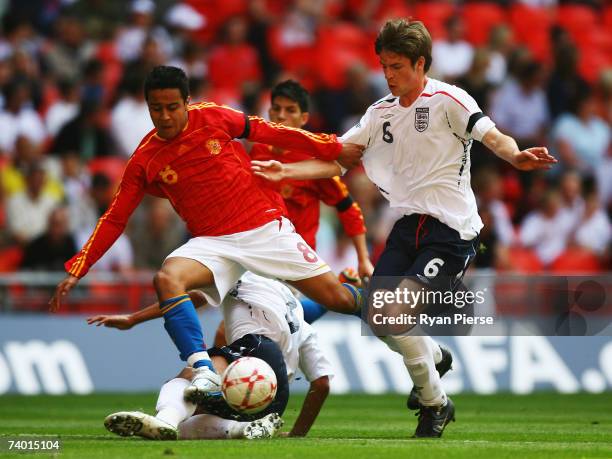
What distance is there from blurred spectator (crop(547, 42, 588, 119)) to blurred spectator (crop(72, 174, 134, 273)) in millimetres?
6737

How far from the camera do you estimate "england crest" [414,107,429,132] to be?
9.34 m

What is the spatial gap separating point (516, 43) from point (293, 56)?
3.55 metres

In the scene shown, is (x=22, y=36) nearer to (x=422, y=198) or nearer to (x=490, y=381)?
(x=490, y=381)

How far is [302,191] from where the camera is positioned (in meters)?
11.2

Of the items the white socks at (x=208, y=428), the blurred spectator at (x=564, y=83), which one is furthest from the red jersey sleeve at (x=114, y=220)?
the blurred spectator at (x=564, y=83)

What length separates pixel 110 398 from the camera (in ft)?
46.9

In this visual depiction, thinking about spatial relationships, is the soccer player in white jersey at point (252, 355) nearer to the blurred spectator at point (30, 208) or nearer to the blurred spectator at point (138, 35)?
the blurred spectator at point (30, 208)

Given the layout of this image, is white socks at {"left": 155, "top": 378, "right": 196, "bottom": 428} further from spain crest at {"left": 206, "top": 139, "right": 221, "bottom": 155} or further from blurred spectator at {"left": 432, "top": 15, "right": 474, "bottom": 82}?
blurred spectator at {"left": 432, "top": 15, "right": 474, "bottom": 82}

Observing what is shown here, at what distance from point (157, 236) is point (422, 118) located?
24.3 feet

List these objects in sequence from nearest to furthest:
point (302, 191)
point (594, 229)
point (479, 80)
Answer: point (302, 191), point (594, 229), point (479, 80)

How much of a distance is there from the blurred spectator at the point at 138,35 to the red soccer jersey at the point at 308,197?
774 cm

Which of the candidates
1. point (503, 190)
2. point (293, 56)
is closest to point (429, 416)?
point (503, 190)

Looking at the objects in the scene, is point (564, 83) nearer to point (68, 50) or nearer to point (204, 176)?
point (68, 50)

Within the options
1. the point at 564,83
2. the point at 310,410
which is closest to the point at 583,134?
the point at 564,83
